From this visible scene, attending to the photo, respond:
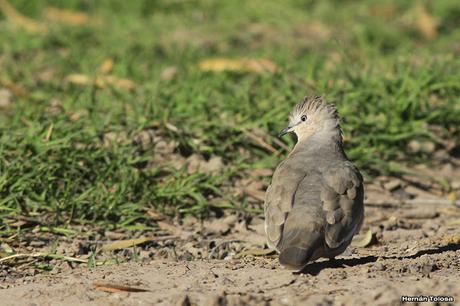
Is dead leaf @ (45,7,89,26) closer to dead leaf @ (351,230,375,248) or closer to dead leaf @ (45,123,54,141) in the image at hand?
dead leaf @ (45,123,54,141)

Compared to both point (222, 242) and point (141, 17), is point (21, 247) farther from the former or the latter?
point (141, 17)

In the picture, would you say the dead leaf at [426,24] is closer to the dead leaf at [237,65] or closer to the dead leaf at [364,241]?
Result: the dead leaf at [237,65]

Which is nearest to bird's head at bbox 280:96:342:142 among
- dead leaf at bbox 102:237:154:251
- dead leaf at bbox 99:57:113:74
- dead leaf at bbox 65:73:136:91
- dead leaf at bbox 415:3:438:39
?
dead leaf at bbox 102:237:154:251

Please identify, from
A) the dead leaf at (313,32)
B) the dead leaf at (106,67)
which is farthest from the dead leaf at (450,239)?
the dead leaf at (313,32)

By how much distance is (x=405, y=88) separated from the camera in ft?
27.0

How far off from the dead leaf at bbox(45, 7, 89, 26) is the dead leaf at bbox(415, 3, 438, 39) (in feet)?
12.2

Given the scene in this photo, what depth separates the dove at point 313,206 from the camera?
202 inches

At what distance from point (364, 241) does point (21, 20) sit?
5.84 metres

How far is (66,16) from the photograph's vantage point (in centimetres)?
1146

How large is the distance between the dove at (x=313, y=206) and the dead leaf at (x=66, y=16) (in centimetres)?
571

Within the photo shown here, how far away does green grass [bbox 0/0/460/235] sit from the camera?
6875mm

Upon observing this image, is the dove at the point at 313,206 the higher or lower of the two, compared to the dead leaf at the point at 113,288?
higher

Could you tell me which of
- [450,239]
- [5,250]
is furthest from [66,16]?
[450,239]

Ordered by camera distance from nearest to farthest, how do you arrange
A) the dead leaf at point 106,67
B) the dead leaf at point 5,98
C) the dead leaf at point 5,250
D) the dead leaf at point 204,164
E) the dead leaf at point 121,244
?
the dead leaf at point 5,250
the dead leaf at point 121,244
the dead leaf at point 204,164
the dead leaf at point 5,98
the dead leaf at point 106,67
